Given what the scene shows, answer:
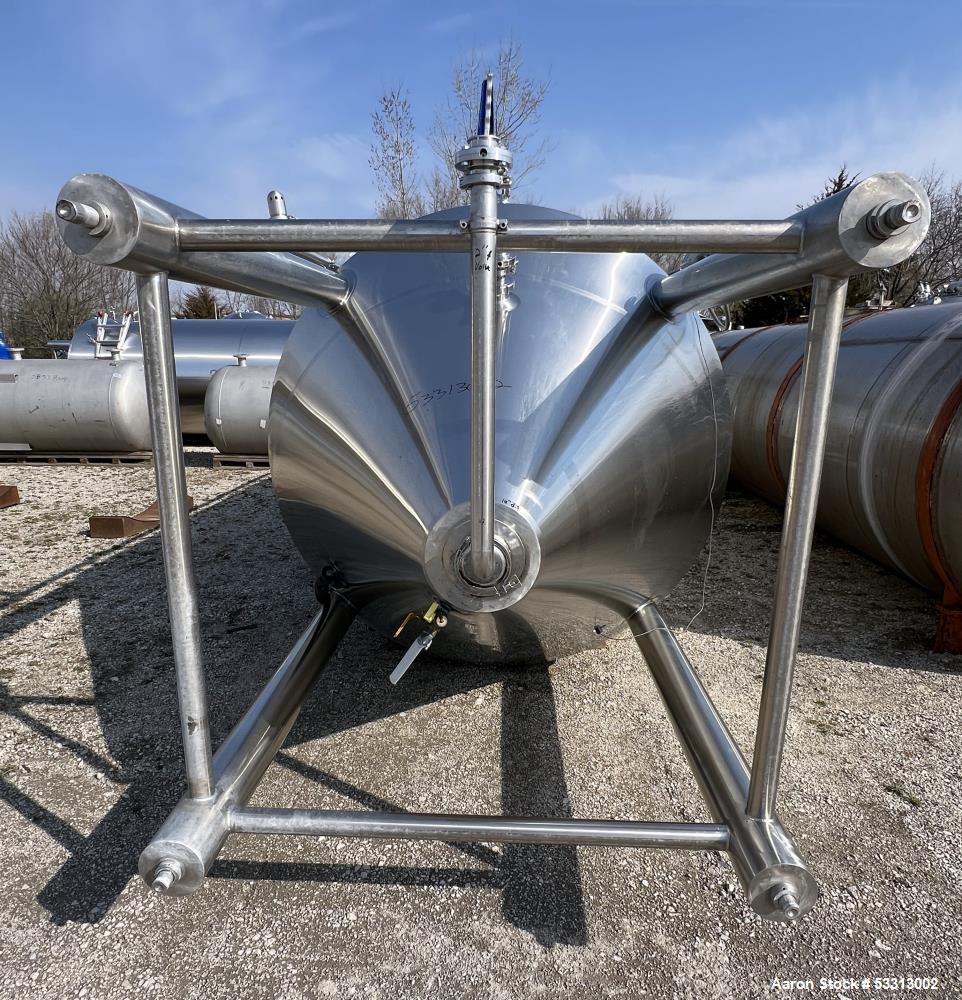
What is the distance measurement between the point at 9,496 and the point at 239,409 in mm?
2434

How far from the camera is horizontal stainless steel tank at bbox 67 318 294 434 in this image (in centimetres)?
959

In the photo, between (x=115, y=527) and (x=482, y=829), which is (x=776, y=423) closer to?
(x=482, y=829)

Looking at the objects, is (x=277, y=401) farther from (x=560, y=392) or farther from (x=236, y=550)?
(x=236, y=550)

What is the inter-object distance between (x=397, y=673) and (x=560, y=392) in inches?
35.1

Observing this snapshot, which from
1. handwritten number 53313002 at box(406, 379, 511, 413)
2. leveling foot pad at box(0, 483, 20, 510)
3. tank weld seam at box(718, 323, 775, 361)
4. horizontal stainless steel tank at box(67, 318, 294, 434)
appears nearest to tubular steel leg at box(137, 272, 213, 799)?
handwritten number 53313002 at box(406, 379, 511, 413)

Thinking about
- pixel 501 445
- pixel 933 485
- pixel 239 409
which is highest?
pixel 501 445

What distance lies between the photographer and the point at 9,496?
6797 millimetres

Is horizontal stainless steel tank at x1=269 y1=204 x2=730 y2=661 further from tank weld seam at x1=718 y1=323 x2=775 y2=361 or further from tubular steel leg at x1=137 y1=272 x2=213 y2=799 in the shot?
tank weld seam at x1=718 y1=323 x2=775 y2=361

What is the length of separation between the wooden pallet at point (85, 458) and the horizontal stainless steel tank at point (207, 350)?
0.99 m

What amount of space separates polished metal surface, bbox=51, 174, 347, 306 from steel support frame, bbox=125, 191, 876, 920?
0.06 metres

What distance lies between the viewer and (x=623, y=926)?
6.21ft

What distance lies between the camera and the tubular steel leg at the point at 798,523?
1.34 metres

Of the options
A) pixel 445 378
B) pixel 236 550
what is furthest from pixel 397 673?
pixel 236 550

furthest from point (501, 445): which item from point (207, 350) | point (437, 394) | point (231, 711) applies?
point (207, 350)
